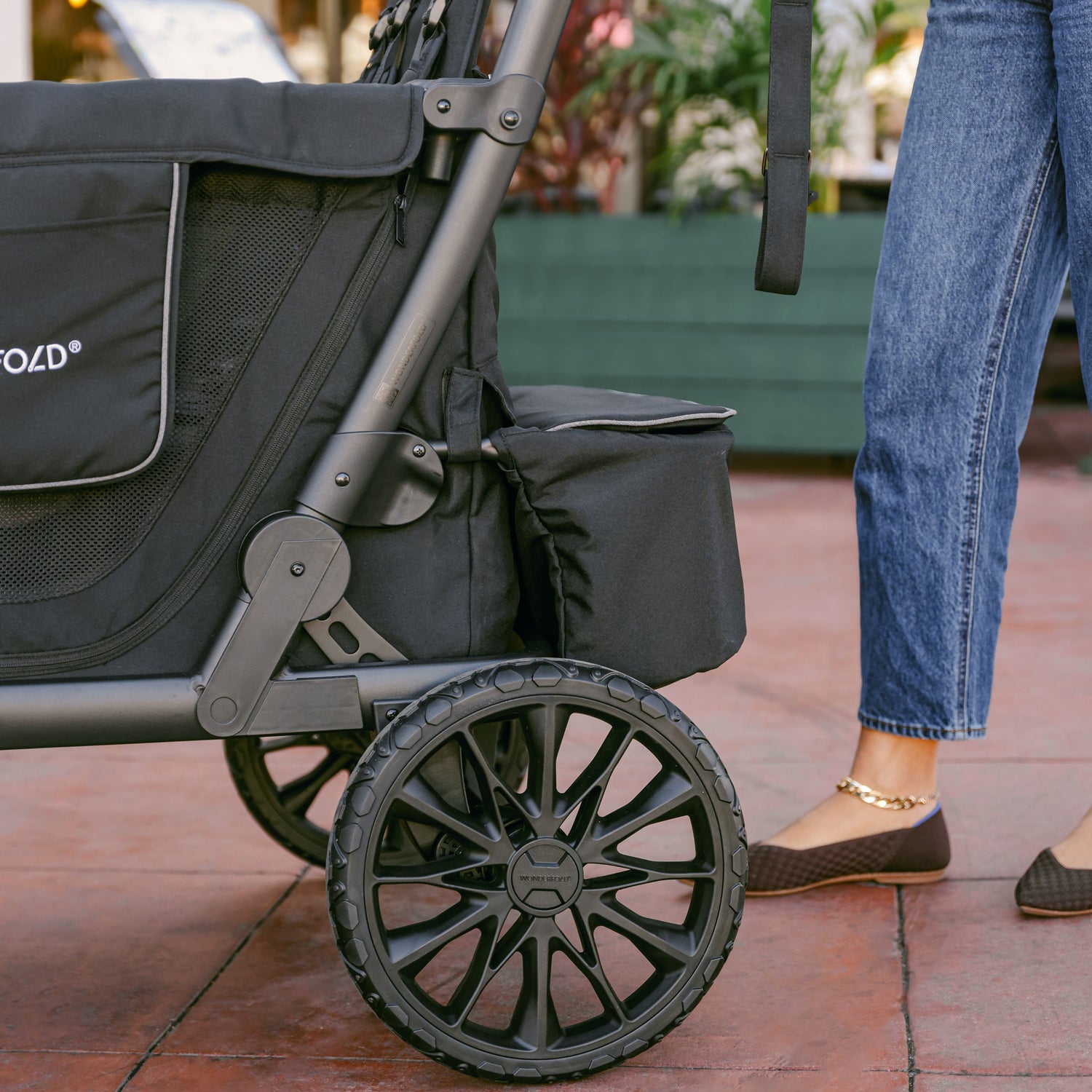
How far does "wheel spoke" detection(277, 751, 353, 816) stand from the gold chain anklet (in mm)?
650

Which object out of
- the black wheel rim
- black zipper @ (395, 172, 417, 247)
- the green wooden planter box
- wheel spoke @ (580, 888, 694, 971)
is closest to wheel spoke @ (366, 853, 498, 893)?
the black wheel rim

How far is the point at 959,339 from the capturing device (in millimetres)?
1776

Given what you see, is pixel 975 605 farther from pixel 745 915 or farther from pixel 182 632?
pixel 182 632

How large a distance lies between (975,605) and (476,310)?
809 mm

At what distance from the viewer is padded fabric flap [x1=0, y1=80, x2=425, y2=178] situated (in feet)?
3.96

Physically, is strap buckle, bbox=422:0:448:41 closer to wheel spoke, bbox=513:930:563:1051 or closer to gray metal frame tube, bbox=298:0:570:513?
gray metal frame tube, bbox=298:0:570:513

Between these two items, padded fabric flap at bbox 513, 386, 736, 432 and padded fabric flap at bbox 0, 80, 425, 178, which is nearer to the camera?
padded fabric flap at bbox 0, 80, 425, 178

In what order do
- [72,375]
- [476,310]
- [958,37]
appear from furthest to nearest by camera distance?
[958,37] → [476,310] → [72,375]

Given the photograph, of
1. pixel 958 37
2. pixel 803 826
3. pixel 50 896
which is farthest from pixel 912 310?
pixel 50 896

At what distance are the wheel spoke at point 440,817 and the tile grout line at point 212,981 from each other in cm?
38

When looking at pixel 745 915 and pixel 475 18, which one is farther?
pixel 745 915

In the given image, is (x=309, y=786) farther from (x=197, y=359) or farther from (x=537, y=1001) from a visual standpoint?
(x=197, y=359)

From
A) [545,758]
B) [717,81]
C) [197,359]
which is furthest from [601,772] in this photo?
[717,81]

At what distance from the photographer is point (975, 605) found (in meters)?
1.80
